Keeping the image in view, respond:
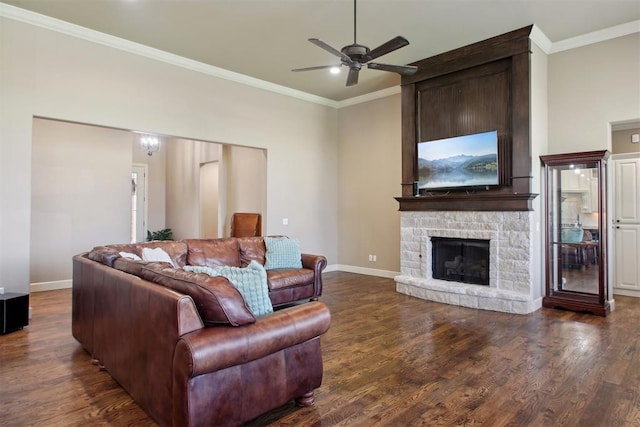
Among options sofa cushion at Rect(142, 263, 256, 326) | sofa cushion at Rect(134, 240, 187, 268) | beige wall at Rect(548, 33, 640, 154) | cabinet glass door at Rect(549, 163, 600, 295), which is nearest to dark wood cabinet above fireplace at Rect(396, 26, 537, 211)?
cabinet glass door at Rect(549, 163, 600, 295)

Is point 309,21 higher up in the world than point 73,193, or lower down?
higher up

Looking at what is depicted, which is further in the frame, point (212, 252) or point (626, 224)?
point (626, 224)

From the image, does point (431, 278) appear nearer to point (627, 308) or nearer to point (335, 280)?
point (335, 280)

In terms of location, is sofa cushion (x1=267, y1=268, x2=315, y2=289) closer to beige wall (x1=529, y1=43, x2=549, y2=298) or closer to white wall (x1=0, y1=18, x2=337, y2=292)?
white wall (x1=0, y1=18, x2=337, y2=292)

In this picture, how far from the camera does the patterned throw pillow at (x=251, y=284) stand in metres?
2.32

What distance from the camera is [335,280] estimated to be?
6824 millimetres

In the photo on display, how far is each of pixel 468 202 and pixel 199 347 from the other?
4.35 metres

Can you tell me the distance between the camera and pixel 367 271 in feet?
24.4

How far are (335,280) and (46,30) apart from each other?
17.6 ft

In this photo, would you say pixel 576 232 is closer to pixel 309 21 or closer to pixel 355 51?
pixel 355 51

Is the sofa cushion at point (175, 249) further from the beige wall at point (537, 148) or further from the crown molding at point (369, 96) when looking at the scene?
the crown molding at point (369, 96)

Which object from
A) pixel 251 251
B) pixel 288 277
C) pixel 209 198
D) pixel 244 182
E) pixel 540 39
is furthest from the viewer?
pixel 209 198

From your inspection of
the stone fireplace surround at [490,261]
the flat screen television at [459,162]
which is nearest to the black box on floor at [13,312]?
the stone fireplace surround at [490,261]

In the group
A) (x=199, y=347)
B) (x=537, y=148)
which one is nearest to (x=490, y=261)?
(x=537, y=148)
